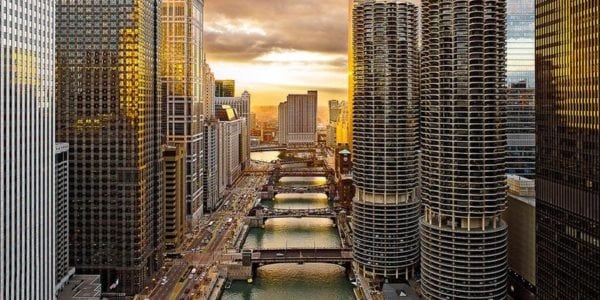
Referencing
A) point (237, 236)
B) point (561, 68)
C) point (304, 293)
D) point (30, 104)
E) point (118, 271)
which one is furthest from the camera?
point (237, 236)

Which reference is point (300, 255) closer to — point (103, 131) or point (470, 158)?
point (470, 158)

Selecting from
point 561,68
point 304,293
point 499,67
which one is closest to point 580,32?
point 561,68

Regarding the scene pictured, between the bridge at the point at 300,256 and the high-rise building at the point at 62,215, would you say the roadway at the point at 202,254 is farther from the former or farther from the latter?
the high-rise building at the point at 62,215

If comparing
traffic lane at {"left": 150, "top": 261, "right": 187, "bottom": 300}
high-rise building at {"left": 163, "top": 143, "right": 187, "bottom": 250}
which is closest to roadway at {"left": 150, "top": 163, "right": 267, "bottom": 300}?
traffic lane at {"left": 150, "top": 261, "right": 187, "bottom": 300}

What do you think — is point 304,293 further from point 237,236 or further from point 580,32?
point 580,32

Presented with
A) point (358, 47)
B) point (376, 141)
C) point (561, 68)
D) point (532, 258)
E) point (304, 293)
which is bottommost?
point (304, 293)

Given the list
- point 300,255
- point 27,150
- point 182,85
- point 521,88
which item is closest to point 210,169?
point 182,85
